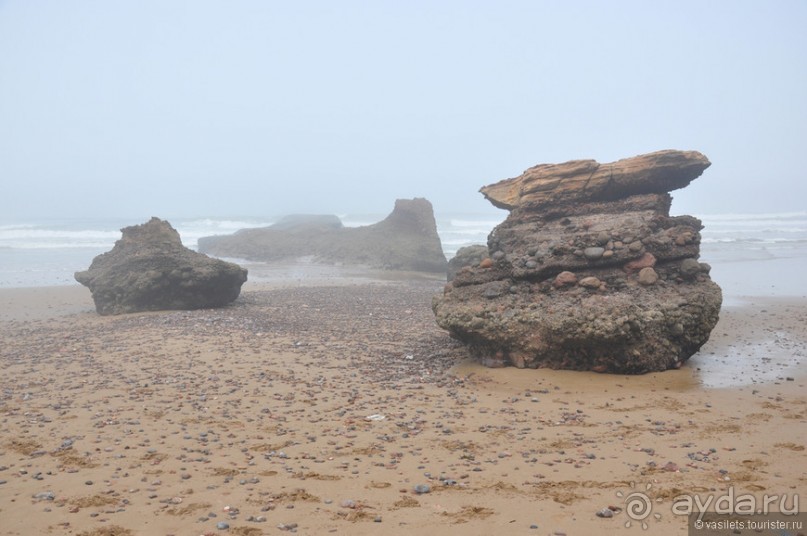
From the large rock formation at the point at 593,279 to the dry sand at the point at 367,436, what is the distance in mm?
441

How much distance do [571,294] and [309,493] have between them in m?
5.65

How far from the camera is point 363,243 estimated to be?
3528 cm

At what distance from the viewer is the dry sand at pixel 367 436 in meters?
4.68

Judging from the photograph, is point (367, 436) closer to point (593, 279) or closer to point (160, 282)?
point (593, 279)

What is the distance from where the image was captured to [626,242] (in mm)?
9648

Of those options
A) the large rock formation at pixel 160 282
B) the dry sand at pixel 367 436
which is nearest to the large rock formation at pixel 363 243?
the large rock formation at pixel 160 282

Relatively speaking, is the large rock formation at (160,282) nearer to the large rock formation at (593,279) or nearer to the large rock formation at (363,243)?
the large rock formation at (593,279)

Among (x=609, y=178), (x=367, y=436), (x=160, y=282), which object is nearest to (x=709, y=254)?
(x=609, y=178)

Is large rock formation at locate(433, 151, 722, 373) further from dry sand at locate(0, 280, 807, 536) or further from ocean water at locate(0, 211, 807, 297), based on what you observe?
ocean water at locate(0, 211, 807, 297)

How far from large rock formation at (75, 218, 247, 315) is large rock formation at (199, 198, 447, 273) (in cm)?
1649

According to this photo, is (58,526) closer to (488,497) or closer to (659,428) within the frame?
(488,497)

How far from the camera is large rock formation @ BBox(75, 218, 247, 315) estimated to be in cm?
1623

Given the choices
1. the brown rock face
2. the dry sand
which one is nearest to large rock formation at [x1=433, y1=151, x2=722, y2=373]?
the brown rock face

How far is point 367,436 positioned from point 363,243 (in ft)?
95.2
